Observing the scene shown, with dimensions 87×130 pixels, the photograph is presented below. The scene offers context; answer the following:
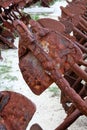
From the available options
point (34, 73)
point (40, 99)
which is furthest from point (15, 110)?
point (40, 99)

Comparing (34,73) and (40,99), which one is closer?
(34,73)

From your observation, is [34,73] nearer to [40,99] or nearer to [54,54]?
[54,54]

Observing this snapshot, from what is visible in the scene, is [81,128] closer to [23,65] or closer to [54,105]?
[54,105]

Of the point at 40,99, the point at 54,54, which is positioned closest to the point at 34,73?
the point at 54,54

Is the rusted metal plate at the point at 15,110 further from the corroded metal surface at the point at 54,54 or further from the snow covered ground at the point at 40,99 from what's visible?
the snow covered ground at the point at 40,99

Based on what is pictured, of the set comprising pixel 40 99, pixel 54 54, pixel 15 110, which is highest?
pixel 54 54

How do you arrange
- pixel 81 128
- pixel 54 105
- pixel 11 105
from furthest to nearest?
pixel 54 105 < pixel 81 128 < pixel 11 105

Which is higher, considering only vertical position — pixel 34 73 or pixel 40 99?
pixel 34 73

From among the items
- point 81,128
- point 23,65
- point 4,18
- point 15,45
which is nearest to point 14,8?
point 4,18
